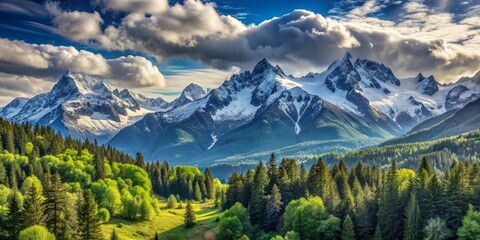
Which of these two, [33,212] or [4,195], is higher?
[4,195]

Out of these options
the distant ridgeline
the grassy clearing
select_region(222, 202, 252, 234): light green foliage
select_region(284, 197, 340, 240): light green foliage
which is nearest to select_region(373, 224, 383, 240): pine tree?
select_region(284, 197, 340, 240): light green foliage

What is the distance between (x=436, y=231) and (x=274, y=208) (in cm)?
5106

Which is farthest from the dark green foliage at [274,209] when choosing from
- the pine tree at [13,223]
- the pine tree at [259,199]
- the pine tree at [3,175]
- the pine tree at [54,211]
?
the pine tree at [3,175]

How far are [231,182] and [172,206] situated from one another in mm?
27077

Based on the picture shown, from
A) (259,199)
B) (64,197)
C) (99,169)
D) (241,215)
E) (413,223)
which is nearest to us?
(413,223)

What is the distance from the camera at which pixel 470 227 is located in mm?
98688

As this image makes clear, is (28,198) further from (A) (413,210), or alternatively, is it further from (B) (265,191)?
(A) (413,210)

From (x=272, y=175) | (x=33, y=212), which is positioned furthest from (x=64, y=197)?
(x=272, y=175)

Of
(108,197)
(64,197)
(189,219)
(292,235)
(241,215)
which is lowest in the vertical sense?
(292,235)

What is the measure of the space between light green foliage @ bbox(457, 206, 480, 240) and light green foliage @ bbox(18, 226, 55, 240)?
89.3 m

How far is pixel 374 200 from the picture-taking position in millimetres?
127062

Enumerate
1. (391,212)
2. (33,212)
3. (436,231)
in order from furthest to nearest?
1. (391,212)
2. (33,212)
3. (436,231)

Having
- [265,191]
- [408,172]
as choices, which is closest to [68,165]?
[265,191]

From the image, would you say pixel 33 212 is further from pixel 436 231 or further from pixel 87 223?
pixel 436 231
